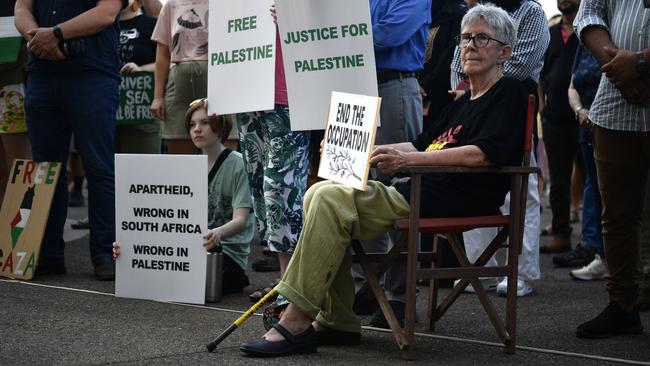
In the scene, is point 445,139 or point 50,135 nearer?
point 445,139

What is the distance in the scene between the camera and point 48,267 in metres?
6.65

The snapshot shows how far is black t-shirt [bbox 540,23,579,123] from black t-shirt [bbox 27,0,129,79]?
10.9ft

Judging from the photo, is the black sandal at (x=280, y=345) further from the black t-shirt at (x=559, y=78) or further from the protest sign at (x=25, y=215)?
the black t-shirt at (x=559, y=78)

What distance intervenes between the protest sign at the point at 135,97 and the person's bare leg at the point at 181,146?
1.98ft

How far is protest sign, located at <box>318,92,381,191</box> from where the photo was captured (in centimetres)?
426

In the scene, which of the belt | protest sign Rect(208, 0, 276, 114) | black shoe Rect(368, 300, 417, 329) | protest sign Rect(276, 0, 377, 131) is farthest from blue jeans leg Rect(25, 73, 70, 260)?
black shoe Rect(368, 300, 417, 329)

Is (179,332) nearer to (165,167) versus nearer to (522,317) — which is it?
Result: (165,167)

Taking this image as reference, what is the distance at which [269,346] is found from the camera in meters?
A: 4.33

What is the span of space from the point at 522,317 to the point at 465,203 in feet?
3.83

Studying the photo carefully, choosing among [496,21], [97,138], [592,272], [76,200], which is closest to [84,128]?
[97,138]

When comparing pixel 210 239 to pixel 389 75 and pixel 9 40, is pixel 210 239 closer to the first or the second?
pixel 389 75

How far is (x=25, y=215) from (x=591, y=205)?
3752 millimetres

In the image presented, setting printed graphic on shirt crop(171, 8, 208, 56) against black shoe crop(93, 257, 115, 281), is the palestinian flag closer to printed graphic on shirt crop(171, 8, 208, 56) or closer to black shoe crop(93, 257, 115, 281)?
black shoe crop(93, 257, 115, 281)

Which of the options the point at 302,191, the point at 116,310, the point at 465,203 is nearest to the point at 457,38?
the point at 302,191
